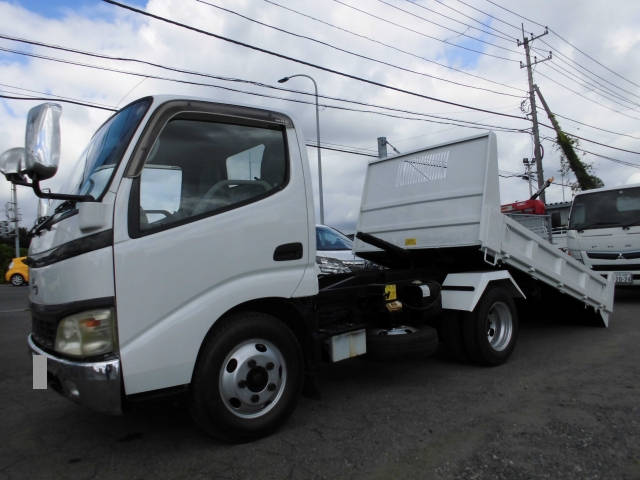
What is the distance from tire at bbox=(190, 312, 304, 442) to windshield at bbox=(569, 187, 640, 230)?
27.3 ft

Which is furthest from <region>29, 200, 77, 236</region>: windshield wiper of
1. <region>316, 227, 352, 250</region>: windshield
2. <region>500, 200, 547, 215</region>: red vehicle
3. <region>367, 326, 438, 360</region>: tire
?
<region>500, 200, 547, 215</region>: red vehicle

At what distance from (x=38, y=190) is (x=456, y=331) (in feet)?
13.2

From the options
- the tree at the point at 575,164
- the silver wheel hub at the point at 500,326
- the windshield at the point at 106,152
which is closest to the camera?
the windshield at the point at 106,152

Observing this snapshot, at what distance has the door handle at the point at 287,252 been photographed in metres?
3.48

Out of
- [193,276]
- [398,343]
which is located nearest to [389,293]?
[398,343]

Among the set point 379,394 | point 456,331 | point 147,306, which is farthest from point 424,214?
point 147,306

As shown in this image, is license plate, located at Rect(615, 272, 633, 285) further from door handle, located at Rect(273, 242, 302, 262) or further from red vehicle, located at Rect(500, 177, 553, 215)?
door handle, located at Rect(273, 242, 302, 262)

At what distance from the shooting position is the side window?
3037 millimetres

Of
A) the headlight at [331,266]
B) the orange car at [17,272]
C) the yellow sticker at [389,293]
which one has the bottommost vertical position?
the orange car at [17,272]

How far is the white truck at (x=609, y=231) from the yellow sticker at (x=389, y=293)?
630cm

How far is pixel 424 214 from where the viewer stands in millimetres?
5492

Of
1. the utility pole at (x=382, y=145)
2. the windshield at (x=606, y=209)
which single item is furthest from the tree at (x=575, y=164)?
the windshield at (x=606, y=209)

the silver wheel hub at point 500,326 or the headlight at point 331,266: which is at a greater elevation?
the headlight at point 331,266

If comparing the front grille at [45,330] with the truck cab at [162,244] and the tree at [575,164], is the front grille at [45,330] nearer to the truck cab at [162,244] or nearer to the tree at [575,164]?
the truck cab at [162,244]
